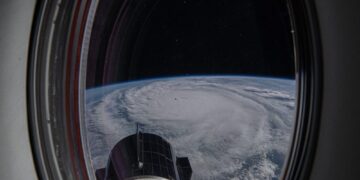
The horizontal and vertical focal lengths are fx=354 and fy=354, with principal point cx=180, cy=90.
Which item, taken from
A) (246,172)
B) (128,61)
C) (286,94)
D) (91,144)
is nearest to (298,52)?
(286,94)

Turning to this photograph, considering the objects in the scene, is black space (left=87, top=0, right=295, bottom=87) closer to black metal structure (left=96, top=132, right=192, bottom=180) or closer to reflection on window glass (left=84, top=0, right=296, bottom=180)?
reflection on window glass (left=84, top=0, right=296, bottom=180)

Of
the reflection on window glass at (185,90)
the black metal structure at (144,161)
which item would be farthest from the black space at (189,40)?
the black metal structure at (144,161)

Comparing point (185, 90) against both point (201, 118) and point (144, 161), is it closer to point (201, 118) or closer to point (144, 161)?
point (201, 118)

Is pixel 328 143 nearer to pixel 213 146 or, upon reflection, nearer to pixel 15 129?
pixel 213 146

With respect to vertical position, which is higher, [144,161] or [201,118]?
[201,118]

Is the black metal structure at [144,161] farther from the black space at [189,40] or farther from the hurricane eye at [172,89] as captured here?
the black space at [189,40]

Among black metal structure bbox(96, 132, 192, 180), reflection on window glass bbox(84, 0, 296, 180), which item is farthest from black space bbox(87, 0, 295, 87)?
black metal structure bbox(96, 132, 192, 180)

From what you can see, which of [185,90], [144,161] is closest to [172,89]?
[185,90]
